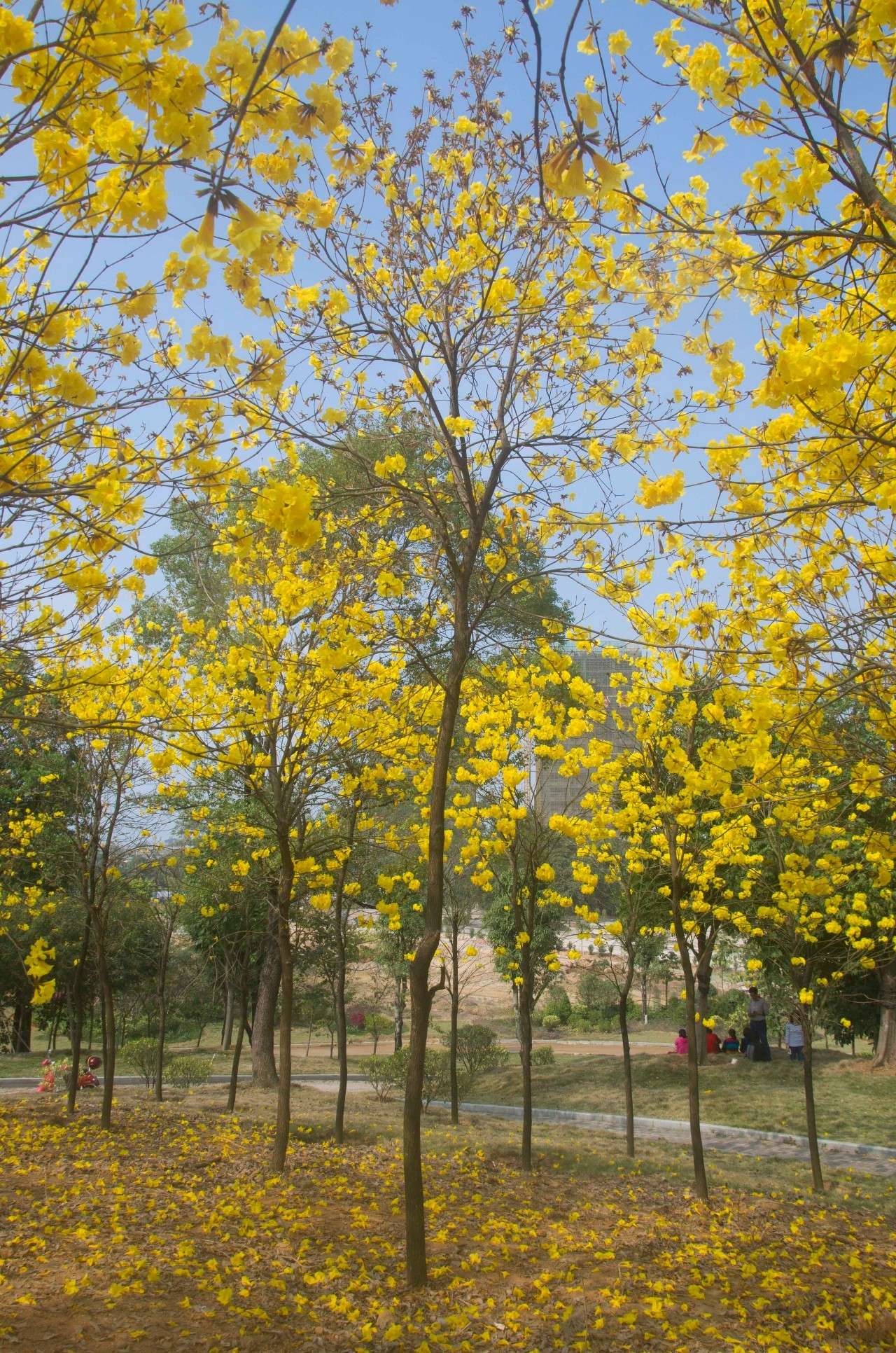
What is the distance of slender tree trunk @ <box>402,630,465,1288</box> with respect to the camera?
4.43 meters

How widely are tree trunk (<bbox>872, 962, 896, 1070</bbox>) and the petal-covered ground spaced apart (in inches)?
273

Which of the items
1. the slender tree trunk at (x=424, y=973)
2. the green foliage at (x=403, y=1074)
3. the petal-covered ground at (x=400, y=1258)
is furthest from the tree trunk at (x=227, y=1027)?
the slender tree trunk at (x=424, y=973)

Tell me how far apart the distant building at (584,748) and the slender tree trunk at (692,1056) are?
1.47 m

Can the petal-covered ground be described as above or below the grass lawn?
above

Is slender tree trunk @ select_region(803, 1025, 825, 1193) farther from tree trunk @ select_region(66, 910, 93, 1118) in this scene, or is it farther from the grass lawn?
tree trunk @ select_region(66, 910, 93, 1118)

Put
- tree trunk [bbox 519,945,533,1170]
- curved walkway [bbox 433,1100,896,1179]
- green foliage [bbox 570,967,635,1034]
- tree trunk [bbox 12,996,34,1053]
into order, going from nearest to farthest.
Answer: tree trunk [bbox 519,945,533,1170] < curved walkway [bbox 433,1100,896,1179] < tree trunk [bbox 12,996,34,1053] < green foliage [bbox 570,967,635,1034]

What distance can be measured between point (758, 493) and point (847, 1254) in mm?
4876

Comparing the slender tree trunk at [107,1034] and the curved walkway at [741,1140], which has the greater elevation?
the slender tree trunk at [107,1034]

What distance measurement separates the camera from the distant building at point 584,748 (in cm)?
808

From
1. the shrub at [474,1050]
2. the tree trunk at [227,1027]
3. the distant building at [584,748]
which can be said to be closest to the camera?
the distant building at [584,748]

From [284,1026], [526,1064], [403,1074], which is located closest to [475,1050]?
[403,1074]

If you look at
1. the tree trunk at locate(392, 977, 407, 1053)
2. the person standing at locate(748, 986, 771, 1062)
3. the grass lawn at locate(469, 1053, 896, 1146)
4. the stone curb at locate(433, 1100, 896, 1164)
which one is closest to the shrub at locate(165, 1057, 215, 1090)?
the stone curb at locate(433, 1100, 896, 1164)

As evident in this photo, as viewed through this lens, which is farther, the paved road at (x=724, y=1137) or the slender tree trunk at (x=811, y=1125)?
the paved road at (x=724, y=1137)

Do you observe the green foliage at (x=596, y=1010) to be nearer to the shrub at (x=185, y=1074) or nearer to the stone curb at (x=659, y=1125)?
the stone curb at (x=659, y=1125)
